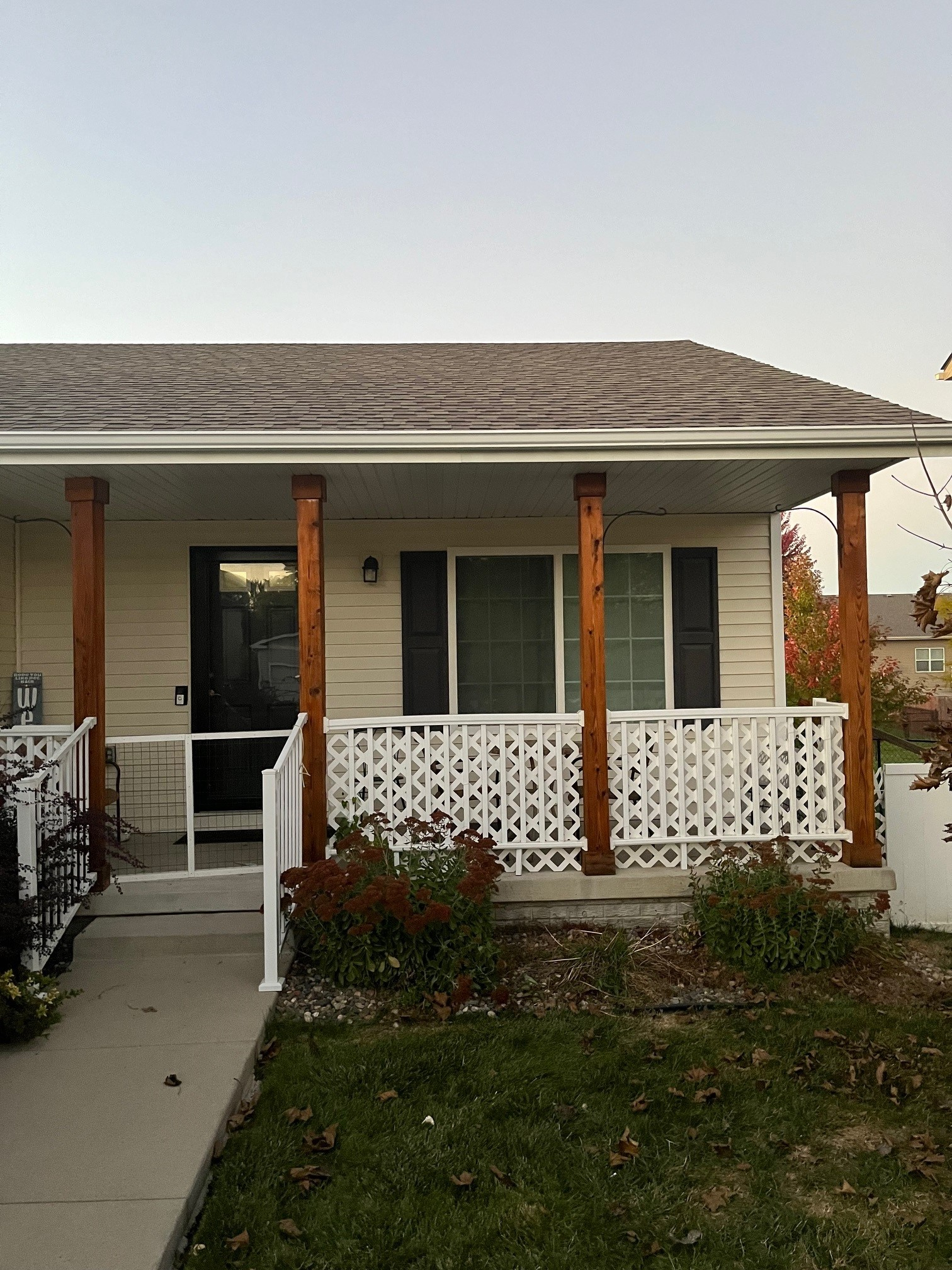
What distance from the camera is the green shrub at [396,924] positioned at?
416cm

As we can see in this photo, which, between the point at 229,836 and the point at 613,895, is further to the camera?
the point at 229,836

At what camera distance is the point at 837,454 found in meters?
4.94

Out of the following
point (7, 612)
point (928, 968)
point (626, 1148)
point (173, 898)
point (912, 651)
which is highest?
point (7, 612)

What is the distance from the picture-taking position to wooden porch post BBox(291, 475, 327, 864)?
500 cm

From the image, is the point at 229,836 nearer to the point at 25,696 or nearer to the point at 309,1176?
the point at 25,696

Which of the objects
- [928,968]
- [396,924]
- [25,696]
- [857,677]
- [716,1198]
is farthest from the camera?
[25,696]

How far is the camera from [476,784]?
5.29m

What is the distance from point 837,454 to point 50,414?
473 cm

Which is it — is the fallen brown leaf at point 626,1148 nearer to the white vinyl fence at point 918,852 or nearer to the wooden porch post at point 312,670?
the wooden porch post at point 312,670

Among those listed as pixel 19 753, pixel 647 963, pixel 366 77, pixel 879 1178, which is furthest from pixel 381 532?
pixel 366 77

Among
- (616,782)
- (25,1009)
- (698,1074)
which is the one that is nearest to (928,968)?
(616,782)

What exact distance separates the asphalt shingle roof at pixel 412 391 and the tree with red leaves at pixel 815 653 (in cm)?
828

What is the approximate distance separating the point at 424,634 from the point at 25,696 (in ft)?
10.5

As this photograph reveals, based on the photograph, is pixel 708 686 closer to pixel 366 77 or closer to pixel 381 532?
pixel 381 532
